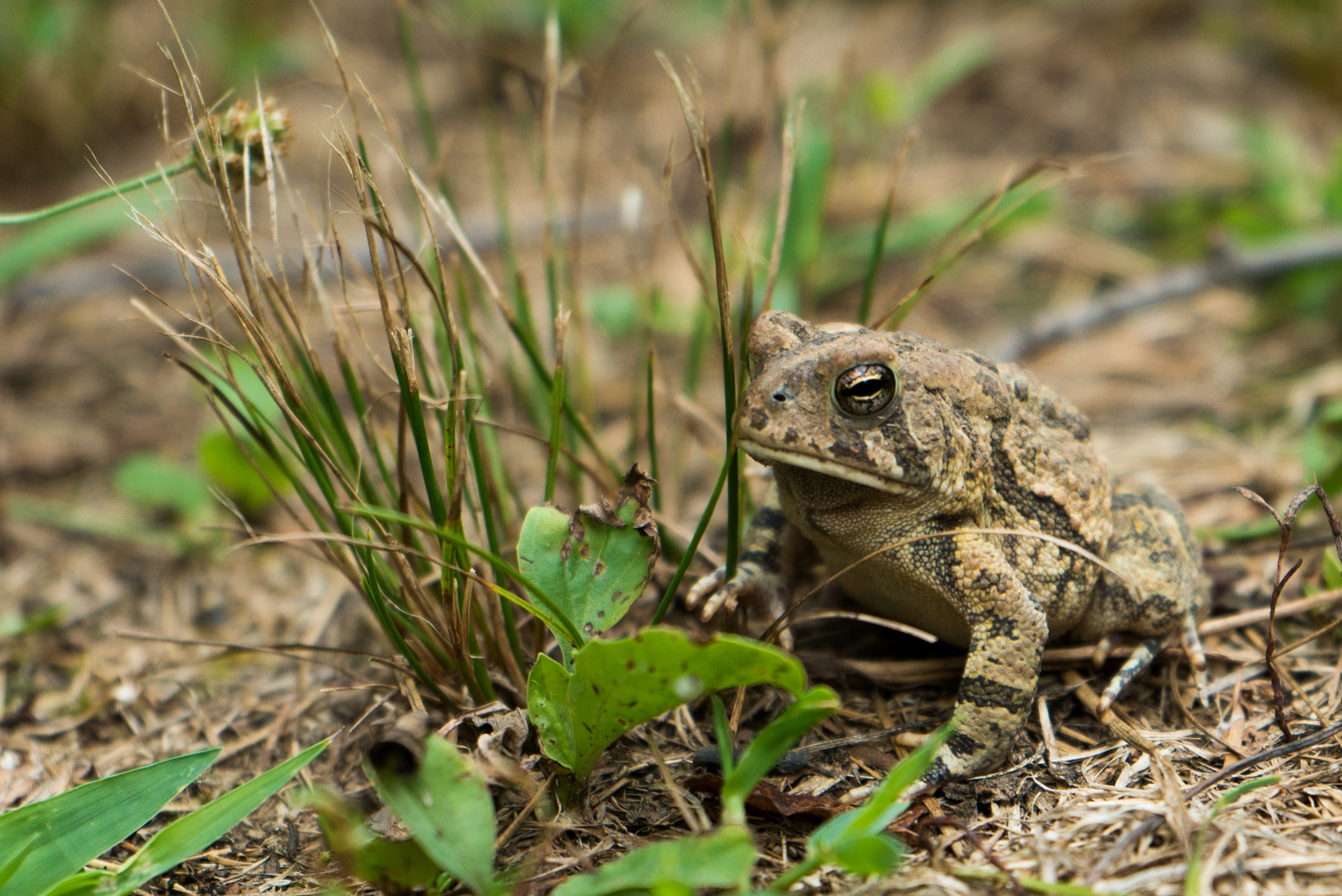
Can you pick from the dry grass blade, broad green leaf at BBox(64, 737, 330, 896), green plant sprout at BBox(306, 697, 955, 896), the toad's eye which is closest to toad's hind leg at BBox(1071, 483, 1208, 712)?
the toad's eye

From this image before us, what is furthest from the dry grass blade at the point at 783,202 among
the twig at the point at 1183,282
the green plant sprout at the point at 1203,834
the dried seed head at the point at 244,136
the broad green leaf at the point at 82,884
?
the twig at the point at 1183,282

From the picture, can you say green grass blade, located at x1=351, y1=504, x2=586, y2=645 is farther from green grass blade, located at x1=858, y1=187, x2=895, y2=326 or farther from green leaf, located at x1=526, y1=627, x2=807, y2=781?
green grass blade, located at x1=858, y1=187, x2=895, y2=326

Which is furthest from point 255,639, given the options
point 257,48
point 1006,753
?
point 257,48

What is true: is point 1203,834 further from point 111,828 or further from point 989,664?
point 111,828

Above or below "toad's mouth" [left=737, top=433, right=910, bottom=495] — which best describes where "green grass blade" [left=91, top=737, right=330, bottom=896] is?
below

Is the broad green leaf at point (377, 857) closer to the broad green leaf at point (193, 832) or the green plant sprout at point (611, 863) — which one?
the green plant sprout at point (611, 863)
